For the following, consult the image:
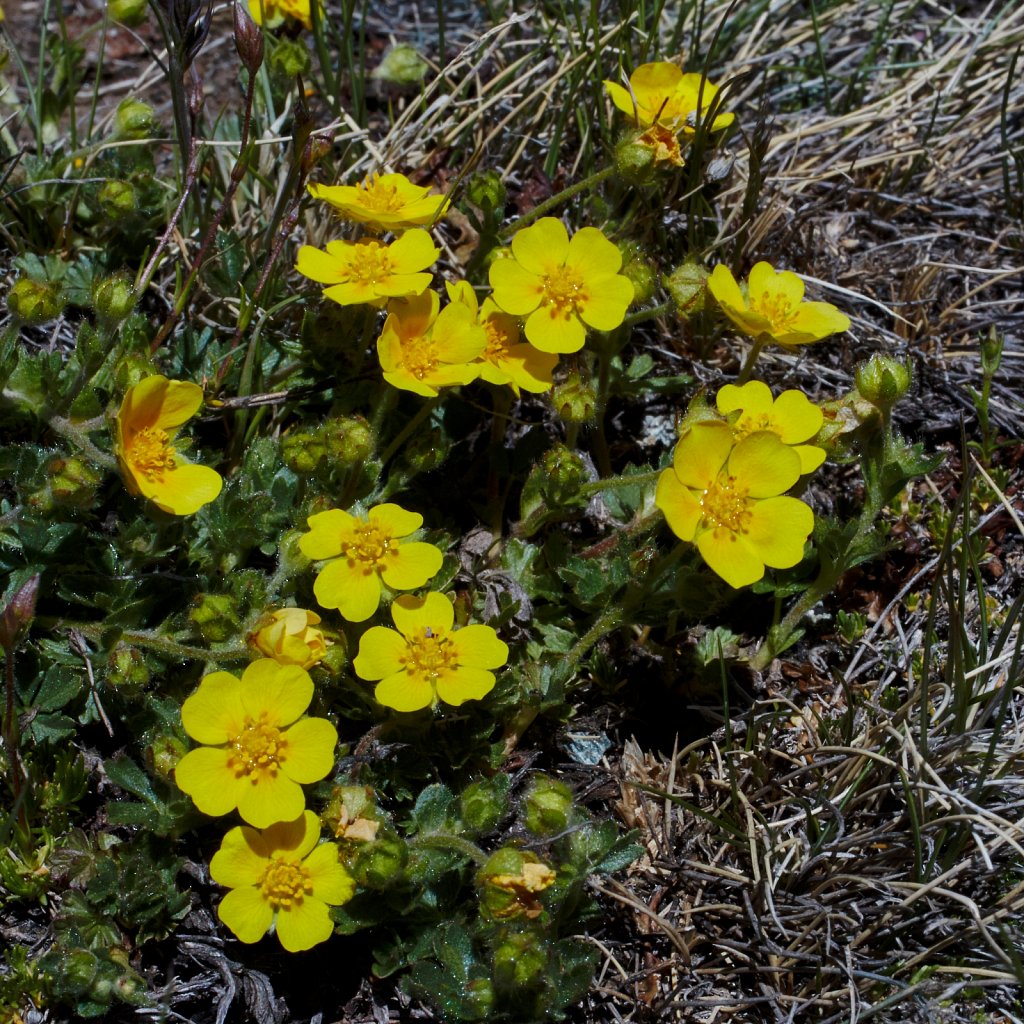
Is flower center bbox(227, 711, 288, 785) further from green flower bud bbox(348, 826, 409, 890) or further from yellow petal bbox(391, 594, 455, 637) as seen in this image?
yellow petal bbox(391, 594, 455, 637)

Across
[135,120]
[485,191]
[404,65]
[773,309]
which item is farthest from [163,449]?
[404,65]

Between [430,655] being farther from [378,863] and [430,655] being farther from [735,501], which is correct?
[735,501]

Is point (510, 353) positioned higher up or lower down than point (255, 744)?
higher up

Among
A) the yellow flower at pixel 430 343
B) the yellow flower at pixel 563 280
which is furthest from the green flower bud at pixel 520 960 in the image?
the yellow flower at pixel 563 280

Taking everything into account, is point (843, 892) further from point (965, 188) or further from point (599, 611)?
point (965, 188)

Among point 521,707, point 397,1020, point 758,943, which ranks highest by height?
point 521,707

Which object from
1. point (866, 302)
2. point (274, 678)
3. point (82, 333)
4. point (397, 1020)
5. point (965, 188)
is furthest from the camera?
point (965, 188)

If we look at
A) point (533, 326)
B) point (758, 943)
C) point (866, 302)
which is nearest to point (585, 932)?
point (758, 943)
